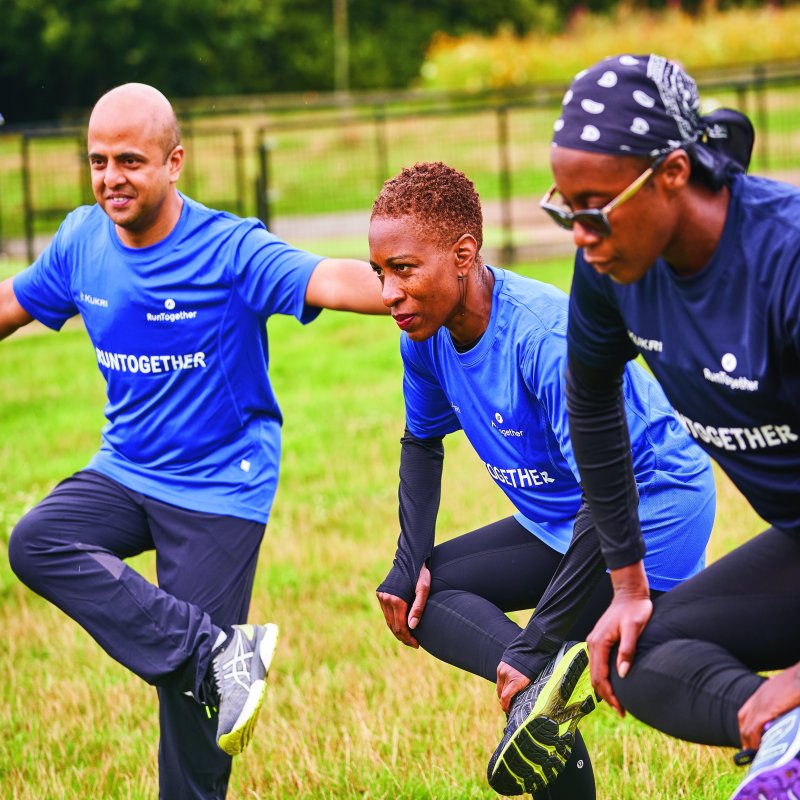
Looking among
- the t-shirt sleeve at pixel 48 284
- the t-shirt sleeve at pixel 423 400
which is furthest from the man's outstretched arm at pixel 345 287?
the t-shirt sleeve at pixel 48 284

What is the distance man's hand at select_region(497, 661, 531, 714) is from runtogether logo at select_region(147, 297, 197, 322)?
198 cm

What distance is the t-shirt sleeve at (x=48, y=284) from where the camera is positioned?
5.68m

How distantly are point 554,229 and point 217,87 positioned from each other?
34.8 m

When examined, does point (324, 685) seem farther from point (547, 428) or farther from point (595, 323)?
point (595, 323)

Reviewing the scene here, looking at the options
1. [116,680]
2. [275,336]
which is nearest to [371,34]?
[275,336]

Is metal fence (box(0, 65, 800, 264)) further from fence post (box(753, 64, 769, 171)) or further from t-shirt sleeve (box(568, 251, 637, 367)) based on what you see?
t-shirt sleeve (box(568, 251, 637, 367))

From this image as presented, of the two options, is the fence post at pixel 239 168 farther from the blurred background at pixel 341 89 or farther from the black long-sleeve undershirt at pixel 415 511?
the black long-sleeve undershirt at pixel 415 511

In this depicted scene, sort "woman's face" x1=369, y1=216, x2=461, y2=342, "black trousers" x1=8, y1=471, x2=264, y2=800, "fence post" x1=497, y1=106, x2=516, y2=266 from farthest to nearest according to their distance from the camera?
"fence post" x1=497, y1=106, x2=516, y2=266, "black trousers" x1=8, y1=471, x2=264, y2=800, "woman's face" x1=369, y1=216, x2=461, y2=342

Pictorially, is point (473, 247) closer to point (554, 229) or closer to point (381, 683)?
point (381, 683)

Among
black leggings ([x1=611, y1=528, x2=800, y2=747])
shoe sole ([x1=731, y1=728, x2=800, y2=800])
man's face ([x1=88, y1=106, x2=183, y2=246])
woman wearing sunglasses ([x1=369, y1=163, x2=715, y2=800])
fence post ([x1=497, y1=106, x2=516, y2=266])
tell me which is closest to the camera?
shoe sole ([x1=731, y1=728, x2=800, y2=800])

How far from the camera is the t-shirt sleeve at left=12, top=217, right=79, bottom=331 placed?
5.68m

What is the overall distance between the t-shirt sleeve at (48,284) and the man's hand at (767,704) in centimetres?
355

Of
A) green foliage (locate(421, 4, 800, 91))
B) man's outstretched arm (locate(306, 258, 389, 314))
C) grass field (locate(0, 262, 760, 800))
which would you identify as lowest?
grass field (locate(0, 262, 760, 800))

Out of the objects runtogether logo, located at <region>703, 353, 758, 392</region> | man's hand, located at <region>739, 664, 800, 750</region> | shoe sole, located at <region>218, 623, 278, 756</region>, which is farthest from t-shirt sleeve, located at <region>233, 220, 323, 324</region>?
man's hand, located at <region>739, 664, 800, 750</region>
